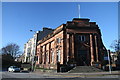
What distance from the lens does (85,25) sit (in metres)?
33.6

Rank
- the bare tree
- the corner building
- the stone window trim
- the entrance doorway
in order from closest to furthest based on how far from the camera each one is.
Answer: the corner building, the entrance doorway, the stone window trim, the bare tree

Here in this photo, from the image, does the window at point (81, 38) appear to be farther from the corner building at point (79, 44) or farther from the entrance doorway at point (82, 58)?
the entrance doorway at point (82, 58)

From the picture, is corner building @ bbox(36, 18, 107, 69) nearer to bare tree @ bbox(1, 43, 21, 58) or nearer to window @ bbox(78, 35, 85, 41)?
window @ bbox(78, 35, 85, 41)

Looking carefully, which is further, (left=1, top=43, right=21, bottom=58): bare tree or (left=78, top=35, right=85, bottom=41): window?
(left=1, top=43, right=21, bottom=58): bare tree

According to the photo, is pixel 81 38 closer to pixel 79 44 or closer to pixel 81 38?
pixel 81 38

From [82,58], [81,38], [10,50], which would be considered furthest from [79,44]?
[10,50]

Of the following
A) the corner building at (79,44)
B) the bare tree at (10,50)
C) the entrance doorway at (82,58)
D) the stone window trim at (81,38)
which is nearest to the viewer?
the corner building at (79,44)

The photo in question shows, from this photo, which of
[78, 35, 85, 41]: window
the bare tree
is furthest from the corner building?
the bare tree

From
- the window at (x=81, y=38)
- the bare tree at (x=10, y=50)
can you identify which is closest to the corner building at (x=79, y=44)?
the window at (x=81, y=38)

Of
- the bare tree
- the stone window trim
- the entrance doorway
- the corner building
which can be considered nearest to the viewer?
the corner building

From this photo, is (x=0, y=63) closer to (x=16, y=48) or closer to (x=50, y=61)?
(x=16, y=48)

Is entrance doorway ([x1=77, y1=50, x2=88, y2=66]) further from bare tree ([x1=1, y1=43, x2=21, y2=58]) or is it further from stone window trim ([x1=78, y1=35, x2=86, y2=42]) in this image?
bare tree ([x1=1, y1=43, x2=21, y2=58])

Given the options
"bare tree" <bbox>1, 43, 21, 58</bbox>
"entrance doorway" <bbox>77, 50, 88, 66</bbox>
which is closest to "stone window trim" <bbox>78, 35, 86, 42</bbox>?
"entrance doorway" <bbox>77, 50, 88, 66</bbox>

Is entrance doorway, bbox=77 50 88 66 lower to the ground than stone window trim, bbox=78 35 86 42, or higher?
lower
